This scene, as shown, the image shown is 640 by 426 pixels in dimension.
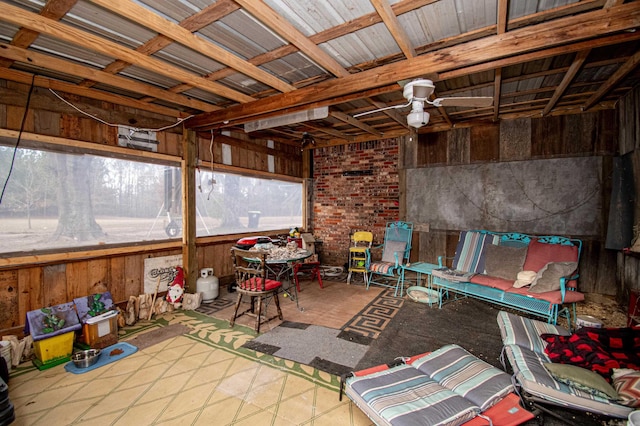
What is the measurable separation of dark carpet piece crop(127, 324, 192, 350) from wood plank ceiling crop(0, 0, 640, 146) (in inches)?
114

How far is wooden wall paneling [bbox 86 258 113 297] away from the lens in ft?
11.7

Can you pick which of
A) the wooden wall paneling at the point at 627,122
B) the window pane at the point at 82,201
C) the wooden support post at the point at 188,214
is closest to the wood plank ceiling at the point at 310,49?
the wooden wall paneling at the point at 627,122

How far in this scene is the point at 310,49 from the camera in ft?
8.54

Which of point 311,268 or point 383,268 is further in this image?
point 311,268

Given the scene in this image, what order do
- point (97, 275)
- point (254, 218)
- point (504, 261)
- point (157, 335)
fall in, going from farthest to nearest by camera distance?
point (254, 218)
point (504, 261)
point (97, 275)
point (157, 335)

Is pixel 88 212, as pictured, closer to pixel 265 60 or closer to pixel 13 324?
pixel 13 324

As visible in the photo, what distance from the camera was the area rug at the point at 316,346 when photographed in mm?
2754

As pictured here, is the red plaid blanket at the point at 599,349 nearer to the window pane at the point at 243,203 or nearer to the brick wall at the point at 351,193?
the brick wall at the point at 351,193

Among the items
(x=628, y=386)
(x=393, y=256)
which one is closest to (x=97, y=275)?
(x=393, y=256)

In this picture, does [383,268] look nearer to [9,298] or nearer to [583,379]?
[583,379]

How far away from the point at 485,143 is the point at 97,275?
6.31 metres

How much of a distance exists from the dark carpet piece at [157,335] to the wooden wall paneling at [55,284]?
39.1 inches

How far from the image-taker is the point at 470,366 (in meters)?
2.16

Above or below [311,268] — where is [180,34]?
above
